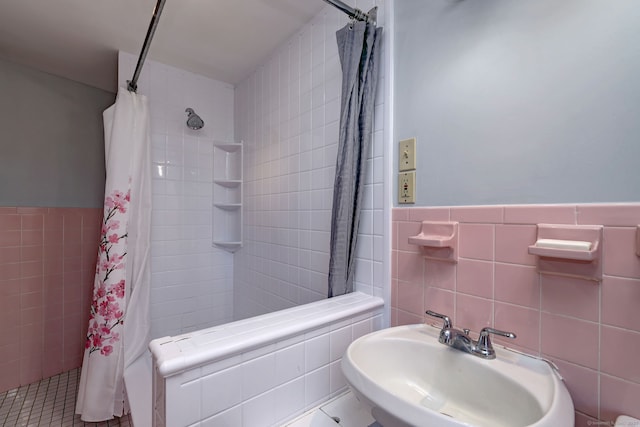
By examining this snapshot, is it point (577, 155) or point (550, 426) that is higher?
point (577, 155)

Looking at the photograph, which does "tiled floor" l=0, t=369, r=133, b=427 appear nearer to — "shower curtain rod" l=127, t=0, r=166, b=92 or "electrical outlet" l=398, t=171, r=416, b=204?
"electrical outlet" l=398, t=171, r=416, b=204

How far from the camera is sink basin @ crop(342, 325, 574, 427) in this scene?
56 cm

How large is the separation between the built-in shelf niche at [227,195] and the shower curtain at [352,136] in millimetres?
1248

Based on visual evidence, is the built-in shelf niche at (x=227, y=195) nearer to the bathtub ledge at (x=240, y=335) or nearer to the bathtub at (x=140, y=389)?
the bathtub at (x=140, y=389)

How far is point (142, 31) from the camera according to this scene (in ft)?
5.29

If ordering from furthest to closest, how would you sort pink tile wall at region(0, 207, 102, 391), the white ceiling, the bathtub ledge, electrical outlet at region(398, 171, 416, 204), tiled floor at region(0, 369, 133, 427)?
pink tile wall at region(0, 207, 102, 391) < tiled floor at region(0, 369, 133, 427) < the white ceiling < electrical outlet at region(398, 171, 416, 204) < the bathtub ledge

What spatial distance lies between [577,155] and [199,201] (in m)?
2.21

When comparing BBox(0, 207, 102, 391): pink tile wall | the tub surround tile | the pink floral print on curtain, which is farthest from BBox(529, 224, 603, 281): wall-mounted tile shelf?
BBox(0, 207, 102, 391): pink tile wall

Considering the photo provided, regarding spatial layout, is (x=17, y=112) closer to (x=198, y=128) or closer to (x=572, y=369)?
(x=198, y=128)

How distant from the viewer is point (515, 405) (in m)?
0.66

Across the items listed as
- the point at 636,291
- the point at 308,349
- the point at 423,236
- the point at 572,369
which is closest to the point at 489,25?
the point at 423,236

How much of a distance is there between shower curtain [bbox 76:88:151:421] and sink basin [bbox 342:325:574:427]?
1405 millimetres

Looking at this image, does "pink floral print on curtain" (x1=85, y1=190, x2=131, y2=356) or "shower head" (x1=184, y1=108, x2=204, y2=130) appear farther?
"shower head" (x1=184, y1=108, x2=204, y2=130)

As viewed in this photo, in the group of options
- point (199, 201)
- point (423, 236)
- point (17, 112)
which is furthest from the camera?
point (199, 201)
